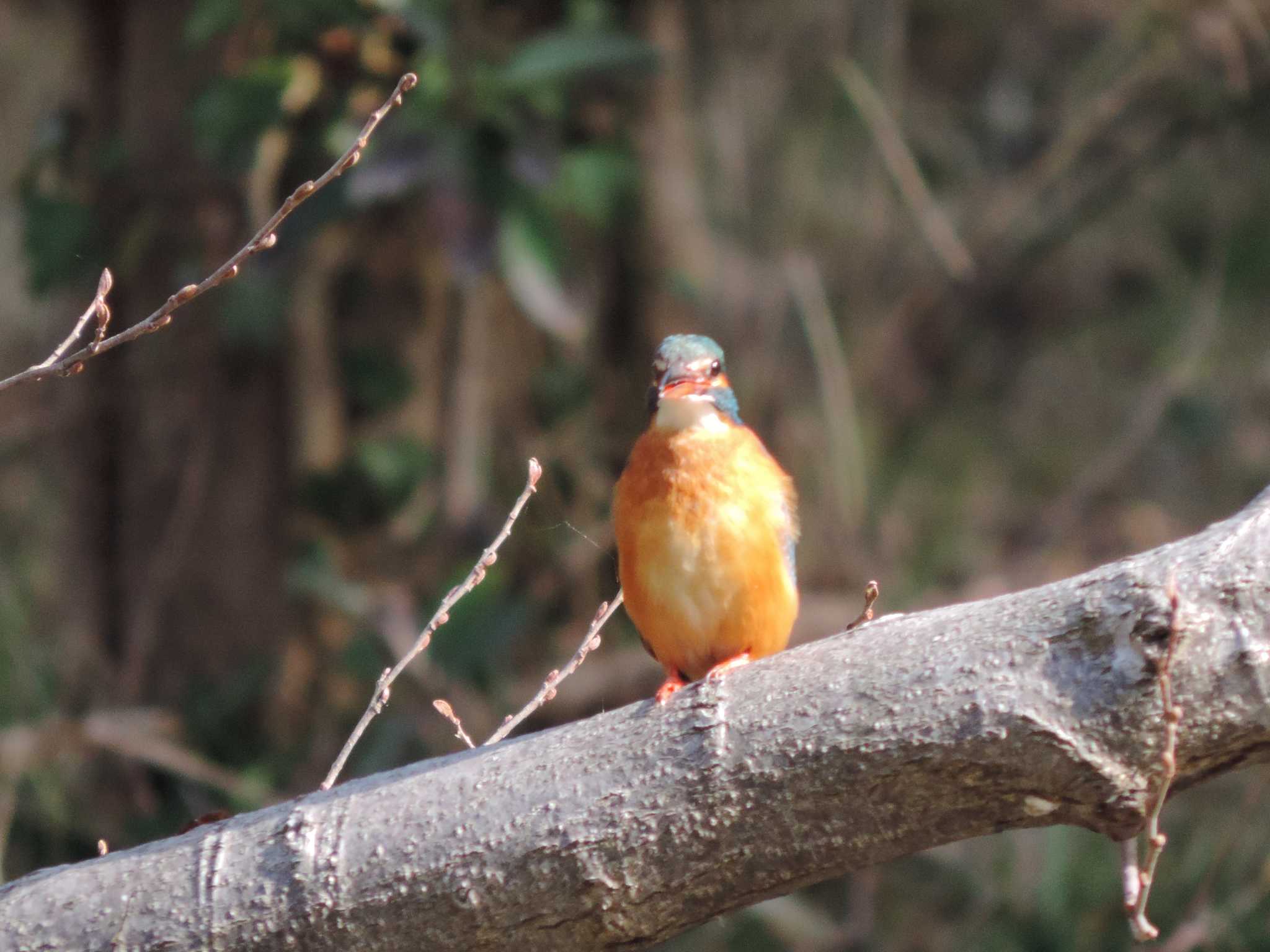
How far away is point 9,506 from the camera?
6.28 m

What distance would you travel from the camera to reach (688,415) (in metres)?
3.02

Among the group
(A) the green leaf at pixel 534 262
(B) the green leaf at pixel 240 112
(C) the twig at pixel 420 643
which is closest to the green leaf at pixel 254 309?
(B) the green leaf at pixel 240 112

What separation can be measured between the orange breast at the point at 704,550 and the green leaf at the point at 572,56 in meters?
1.52

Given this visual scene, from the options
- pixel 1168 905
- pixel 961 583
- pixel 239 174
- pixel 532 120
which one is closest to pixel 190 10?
pixel 239 174

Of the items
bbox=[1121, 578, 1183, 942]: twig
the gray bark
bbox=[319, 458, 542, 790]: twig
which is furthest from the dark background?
bbox=[1121, 578, 1183, 942]: twig

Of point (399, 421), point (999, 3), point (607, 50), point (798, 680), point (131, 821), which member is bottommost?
point (798, 680)

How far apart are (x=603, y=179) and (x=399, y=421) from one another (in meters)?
1.13

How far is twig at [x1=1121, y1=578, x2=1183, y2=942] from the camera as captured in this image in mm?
1508

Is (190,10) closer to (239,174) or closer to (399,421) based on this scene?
(239,174)

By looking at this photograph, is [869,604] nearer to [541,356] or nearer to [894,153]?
[894,153]

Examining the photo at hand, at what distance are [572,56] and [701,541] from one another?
1.86m

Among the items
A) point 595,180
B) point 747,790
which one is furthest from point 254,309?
point 747,790

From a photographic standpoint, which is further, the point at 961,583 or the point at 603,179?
the point at 961,583

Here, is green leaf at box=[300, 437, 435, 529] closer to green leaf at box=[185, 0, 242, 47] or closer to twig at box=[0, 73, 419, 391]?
green leaf at box=[185, 0, 242, 47]
